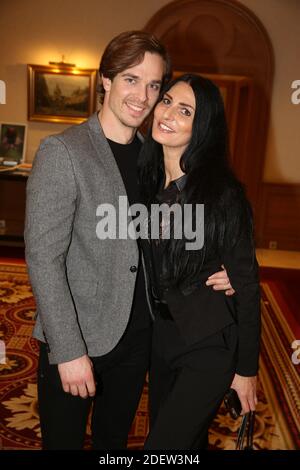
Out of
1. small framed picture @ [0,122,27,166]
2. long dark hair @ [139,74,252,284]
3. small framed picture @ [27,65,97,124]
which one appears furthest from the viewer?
small framed picture @ [0,122,27,166]

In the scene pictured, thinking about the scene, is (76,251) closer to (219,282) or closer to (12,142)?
(219,282)

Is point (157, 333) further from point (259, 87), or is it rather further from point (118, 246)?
point (259, 87)

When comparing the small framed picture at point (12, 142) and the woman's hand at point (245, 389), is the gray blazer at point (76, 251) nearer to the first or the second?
the woman's hand at point (245, 389)

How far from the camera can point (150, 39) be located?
1.73 meters

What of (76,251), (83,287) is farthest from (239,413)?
(76,251)

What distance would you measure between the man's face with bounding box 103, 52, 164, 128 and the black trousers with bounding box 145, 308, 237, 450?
0.76 metres

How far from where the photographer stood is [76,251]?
163 centimetres

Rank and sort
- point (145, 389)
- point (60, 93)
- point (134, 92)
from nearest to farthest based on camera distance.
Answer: point (134, 92), point (145, 389), point (60, 93)

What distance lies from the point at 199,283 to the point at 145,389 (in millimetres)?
1722

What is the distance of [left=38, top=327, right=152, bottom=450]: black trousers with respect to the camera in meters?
1.72

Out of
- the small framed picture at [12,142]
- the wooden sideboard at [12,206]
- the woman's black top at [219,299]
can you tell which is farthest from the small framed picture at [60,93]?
the woman's black top at [219,299]

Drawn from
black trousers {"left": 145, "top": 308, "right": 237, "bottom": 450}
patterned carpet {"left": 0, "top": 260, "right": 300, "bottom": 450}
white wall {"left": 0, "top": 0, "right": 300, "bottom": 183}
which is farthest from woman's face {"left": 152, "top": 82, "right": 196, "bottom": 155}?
white wall {"left": 0, "top": 0, "right": 300, "bottom": 183}

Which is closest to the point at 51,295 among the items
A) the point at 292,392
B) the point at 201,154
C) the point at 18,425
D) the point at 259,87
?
the point at 201,154

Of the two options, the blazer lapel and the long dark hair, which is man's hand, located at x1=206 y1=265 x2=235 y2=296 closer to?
the long dark hair
